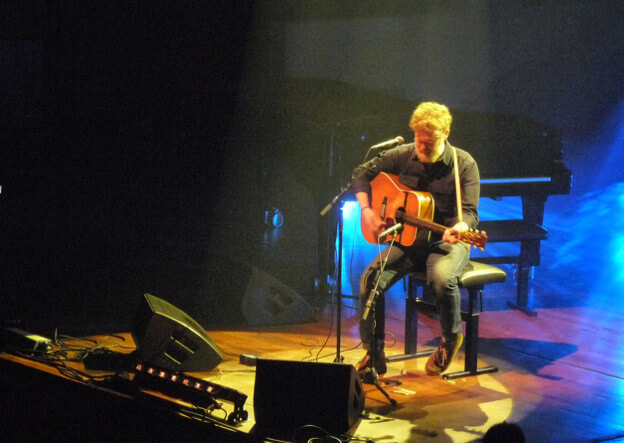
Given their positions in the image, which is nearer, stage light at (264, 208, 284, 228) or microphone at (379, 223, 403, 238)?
microphone at (379, 223, 403, 238)

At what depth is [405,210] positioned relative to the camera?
3.97 m

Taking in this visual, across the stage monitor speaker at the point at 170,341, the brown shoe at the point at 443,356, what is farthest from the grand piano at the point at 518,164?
the stage monitor speaker at the point at 170,341

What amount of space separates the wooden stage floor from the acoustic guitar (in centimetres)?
85

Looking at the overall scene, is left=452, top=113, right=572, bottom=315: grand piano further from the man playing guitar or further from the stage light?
the man playing guitar

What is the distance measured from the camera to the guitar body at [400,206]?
3941mm

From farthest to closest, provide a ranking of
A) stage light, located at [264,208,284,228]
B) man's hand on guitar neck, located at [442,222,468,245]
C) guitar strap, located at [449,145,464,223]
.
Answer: stage light, located at [264,208,284,228]
guitar strap, located at [449,145,464,223]
man's hand on guitar neck, located at [442,222,468,245]

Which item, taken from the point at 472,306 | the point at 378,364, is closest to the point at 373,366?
the point at 378,364

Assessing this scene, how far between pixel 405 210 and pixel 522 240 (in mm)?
2129

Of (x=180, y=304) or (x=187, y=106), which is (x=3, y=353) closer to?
(x=180, y=304)

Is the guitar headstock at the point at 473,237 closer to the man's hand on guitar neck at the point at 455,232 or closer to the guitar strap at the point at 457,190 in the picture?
the man's hand on guitar neck at the point at 455,232

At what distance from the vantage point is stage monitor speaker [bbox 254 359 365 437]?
3.16 meters

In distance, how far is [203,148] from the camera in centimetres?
604

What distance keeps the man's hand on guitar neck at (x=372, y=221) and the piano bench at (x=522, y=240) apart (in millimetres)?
1732

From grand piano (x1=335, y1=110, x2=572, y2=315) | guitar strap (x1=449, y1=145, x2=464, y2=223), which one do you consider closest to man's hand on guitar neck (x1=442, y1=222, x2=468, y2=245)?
guitar strap (x1=449, y1=145, x2=464, y2=223)
